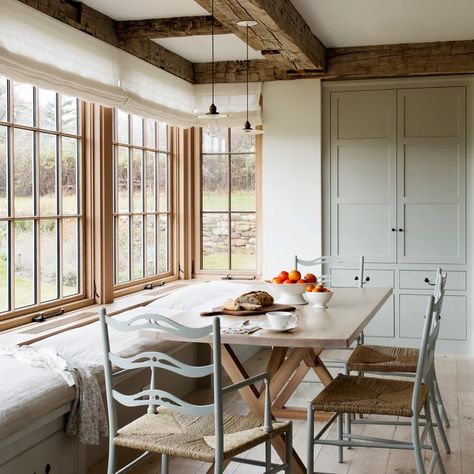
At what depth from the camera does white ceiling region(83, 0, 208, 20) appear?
15.8ft

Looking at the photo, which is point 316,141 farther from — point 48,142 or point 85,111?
point 48,142

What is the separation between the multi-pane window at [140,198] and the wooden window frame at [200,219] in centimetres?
32

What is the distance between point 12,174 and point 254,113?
289cm

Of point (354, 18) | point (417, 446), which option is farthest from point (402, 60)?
point (417, 446)

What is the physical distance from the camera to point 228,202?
23.1 ft

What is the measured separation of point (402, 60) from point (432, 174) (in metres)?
1.02

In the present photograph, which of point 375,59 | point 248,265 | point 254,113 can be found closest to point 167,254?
point 248,265

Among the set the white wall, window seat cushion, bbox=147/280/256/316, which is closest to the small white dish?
window seat cushion, bbox=147/280/256/316

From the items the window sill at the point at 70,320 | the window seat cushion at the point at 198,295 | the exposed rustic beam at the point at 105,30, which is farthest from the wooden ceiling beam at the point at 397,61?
the window sill at the point at 70,320

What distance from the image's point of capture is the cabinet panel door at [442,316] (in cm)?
657

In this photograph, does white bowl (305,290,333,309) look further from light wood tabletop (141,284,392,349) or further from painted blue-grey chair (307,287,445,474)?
painted blue-grey chair (307,287,445,474)

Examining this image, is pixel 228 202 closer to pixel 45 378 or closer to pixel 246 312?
pixel 246 312

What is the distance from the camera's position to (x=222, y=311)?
3936 mm

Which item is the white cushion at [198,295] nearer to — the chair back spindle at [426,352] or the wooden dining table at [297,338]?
the wooden dining table at [297,338]
